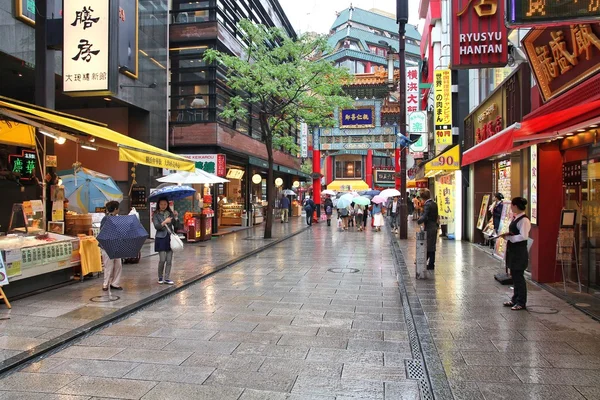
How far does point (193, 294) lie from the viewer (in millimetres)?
8219

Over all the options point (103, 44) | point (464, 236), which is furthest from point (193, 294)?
point (464, 236)

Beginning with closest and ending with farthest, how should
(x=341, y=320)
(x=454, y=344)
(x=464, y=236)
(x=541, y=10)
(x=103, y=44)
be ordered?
(x=541, y=10)
(x=454, y=344)
(x=341, y=320)
(x=103, y=44)
(x=464, y=236)

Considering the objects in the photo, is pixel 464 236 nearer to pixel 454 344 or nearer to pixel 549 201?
pixel 549 201

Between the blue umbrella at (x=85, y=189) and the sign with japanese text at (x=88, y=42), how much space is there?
268cm

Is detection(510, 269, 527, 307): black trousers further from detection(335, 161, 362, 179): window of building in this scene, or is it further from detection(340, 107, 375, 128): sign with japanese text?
detection(335, 161, 362, 179): window of building

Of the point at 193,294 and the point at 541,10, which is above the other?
the point at 541,10

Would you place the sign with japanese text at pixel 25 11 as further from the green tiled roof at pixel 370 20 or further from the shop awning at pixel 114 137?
the green tiled roof at pixel 370 20

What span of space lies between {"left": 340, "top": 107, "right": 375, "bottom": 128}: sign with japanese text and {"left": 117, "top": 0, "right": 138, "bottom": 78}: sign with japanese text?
114 ft

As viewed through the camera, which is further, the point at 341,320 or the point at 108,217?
the point at 108,217

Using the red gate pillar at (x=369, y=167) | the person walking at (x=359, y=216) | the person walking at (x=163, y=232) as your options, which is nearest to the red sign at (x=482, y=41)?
the person walking at (x=163, y=232)

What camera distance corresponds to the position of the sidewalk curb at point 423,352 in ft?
13.3

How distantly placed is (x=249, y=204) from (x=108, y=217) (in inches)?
748

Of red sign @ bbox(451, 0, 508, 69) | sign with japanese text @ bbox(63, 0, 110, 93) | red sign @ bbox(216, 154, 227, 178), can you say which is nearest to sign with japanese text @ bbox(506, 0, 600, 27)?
red sign @ bbox(451, 0, 508, 69)

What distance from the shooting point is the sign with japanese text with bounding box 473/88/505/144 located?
1210cm
